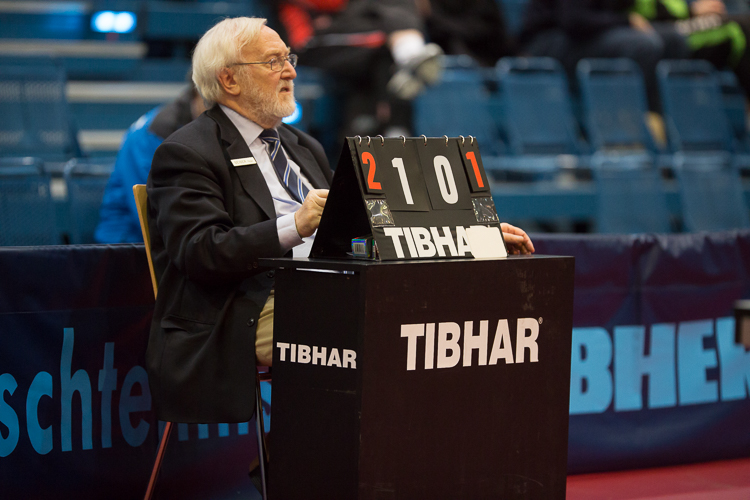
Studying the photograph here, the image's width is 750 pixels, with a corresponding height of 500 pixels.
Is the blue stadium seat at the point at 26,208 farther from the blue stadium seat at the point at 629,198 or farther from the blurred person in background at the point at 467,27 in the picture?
the blurred person in background at the point at 467,27

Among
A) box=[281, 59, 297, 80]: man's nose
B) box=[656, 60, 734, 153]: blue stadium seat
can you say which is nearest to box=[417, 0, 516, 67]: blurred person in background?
box=[656, 60, 734, 153]: blue stadium seat

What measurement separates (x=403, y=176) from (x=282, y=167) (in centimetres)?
58

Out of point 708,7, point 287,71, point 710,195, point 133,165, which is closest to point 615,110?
point 710,195

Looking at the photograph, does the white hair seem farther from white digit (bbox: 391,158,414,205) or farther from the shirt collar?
white digit (bbox: 391,158,414,205)

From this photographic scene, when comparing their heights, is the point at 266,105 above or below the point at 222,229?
above

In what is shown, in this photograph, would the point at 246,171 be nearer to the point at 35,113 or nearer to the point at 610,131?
the point at 35,113

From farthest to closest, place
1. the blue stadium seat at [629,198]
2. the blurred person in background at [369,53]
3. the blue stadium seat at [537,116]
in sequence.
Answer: the blue stadium seat at [537,116]
the blurred person in background at [369,53]
the blue stadium seat at [629,198]

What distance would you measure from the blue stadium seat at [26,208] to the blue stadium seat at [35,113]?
0.71m

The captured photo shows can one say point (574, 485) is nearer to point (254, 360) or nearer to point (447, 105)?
point (254, 360)

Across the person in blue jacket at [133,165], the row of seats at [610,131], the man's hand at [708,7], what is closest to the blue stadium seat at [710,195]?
the row of seats at [610,131]

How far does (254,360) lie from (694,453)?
6.70 ft

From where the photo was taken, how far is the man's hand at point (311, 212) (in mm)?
2195

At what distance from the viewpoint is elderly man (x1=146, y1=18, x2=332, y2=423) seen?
226 cm

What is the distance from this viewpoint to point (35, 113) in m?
4.66
